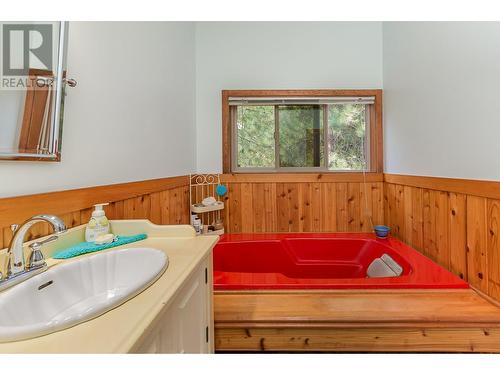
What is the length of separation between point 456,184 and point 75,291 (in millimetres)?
1829

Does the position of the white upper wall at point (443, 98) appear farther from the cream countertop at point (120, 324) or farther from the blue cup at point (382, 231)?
the cream countertop at point (120, 324)

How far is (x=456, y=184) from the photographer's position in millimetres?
1431

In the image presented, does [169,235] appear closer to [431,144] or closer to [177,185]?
[177,185]

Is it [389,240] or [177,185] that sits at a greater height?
[177,185]

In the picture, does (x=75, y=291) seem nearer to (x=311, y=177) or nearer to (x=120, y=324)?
(x=120, y=324)

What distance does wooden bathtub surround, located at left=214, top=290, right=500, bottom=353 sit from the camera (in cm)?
115

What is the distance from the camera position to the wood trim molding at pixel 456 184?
3.91 ft

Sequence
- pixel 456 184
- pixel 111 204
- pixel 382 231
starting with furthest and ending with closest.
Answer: pixel 382 231
pixel 456 184
pixel 111 204

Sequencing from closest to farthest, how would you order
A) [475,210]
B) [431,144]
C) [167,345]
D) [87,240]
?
[167,345]
[87,240]
[475,210]
[431,144]

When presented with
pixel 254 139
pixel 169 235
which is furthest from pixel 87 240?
pixel 254 139

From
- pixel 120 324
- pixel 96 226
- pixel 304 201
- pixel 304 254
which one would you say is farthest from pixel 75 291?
pixel 304 201

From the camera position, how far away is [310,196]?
2.43 metres

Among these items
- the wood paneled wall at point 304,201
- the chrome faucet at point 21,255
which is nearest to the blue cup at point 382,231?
the wood paneled wall at point 304,201

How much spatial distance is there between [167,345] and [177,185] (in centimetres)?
157
